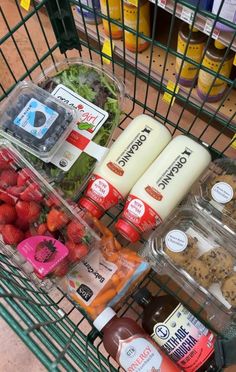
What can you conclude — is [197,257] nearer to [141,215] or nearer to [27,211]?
[141,215]

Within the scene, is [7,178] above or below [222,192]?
below

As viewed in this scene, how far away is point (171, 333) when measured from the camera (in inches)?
34.1

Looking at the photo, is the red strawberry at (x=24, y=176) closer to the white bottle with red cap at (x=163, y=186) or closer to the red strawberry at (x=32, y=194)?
the red strawberry at (x=32, y=194)

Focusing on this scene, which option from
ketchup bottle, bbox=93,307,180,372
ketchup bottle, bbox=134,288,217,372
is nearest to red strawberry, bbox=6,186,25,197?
ketchup bottle, bbox=93,307,180,372

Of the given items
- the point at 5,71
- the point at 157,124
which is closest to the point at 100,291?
the point at 157,124

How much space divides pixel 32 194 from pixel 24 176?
0.17 ft

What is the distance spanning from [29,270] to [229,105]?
913 millimetres

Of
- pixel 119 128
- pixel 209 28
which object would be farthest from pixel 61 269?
pixel 209 28

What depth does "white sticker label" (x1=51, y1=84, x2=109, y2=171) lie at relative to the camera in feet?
3.29

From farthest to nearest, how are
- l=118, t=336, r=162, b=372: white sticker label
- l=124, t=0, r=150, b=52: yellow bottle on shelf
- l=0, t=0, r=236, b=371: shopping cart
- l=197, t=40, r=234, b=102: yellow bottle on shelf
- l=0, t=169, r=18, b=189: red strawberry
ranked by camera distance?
1. l=124, t=0, r=150, b=52: yellow bottle on shelf
2. l=197, t=40, r=234, b=102: yellow bottle on shelf
3. l=0, t=169, r=18, b=189: red strawberry
4. l=118, t=336, r=162, b=372: white sticker label
5. l=0, t=0, r=236, b=371: shopping cart

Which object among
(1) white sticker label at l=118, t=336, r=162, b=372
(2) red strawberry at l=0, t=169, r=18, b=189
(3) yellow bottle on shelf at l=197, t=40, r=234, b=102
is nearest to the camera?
(1) white sticker label at l=118, t=336, r=162, b=372

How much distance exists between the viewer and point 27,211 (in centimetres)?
89

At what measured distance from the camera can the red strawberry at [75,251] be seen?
896mm

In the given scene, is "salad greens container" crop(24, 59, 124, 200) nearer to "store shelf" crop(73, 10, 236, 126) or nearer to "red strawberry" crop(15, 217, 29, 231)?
"red strawberry" crop(15, 217, 29, 231)
